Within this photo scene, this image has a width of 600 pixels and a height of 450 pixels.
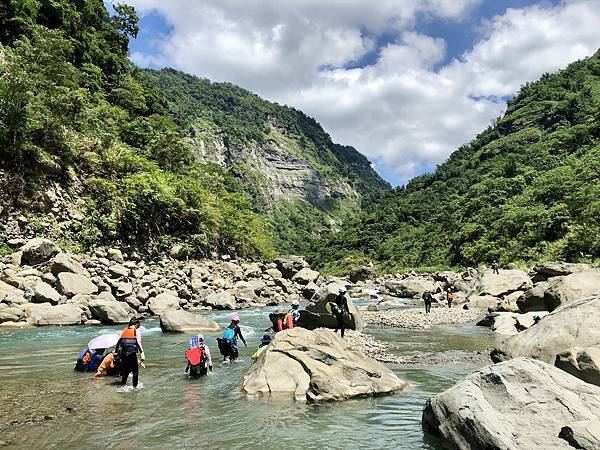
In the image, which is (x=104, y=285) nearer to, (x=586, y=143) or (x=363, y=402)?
(x=363, y=402)

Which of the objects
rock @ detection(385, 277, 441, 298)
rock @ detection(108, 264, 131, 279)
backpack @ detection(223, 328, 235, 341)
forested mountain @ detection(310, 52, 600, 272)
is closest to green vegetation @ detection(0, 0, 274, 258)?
rock @ detection(108, 264, 131, 279)

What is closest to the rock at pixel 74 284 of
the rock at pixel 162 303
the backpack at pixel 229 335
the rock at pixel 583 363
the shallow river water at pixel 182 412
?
the rock at pixel 162 303

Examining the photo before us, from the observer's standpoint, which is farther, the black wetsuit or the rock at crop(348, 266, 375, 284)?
the rock at crop(348, 266, 375, 284)

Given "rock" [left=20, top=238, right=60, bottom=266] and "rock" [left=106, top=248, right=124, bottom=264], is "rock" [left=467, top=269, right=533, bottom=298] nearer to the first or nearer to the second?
"rock" [left=106, top=248, right=124, bottom=264]

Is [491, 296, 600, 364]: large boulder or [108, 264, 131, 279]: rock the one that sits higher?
[108, 264, 131, 279]: rock

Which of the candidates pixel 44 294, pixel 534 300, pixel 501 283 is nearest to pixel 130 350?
pixel 44 294

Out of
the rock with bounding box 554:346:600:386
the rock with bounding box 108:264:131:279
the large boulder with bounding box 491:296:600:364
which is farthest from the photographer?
the rock with bounding box 108:264:131:279

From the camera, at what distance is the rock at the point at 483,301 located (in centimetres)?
2966

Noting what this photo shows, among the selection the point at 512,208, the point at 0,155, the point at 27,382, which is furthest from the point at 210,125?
the point at 27,382

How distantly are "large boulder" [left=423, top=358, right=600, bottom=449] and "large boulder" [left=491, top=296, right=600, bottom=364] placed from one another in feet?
10.8

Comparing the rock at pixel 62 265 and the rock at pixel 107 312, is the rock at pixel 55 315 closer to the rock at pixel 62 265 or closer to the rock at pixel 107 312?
the rock at pixel 107 312

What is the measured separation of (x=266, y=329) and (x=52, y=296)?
1003cm

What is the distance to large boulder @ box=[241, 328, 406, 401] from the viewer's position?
392 inches

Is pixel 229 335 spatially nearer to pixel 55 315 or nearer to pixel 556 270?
pixel 55 315
